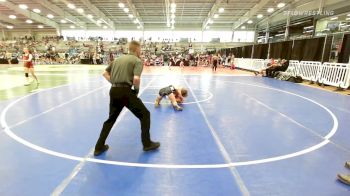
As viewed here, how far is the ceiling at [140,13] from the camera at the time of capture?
29.2m

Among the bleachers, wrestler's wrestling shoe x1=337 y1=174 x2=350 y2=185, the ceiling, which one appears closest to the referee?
wrestler's wrestling shoe x1=337 y1=174 x2=350 y2=185

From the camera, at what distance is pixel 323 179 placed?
3.21 m

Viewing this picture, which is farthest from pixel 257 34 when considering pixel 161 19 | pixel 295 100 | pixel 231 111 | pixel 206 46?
pixel 231 111

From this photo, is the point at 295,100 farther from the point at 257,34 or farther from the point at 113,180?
the point at 257,34

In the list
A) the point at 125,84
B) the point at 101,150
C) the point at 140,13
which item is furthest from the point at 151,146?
the point at 140,13

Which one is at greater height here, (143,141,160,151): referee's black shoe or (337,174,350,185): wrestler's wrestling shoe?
(337,174,350,185): wrestler's wrestling shoe

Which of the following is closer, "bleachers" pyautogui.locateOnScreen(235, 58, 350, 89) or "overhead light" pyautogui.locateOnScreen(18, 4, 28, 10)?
"bleachers" pyautogui.locateOnScreen(235, 58, 350, 89)

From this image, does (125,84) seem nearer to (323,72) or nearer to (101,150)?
(101,150)

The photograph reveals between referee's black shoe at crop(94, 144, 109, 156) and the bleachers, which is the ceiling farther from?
referee's black shoe at crop(94, 144, 109, 156)

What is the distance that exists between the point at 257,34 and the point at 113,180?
1735 inches

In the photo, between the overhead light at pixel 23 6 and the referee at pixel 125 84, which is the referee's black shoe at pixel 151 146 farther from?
the overhead light at pixel 23 6

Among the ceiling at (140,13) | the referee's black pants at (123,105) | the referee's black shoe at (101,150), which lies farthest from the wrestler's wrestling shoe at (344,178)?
the ceiling at (140,13)

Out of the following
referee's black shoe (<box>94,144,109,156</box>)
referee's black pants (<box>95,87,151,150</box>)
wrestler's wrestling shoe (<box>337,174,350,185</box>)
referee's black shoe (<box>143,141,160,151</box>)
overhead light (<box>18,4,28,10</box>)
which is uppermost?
overhead light (<box>18,4,28,10</box>)

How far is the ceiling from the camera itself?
2919 centimetres
